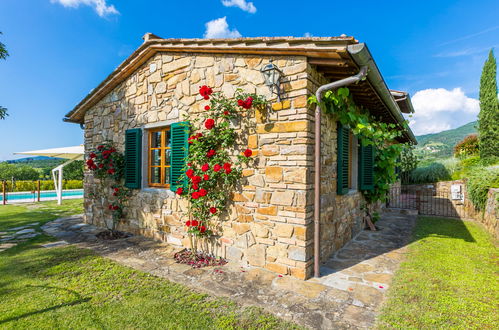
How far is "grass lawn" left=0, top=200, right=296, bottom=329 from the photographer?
8.44ft

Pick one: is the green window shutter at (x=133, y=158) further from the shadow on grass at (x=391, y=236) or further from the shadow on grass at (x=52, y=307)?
the shadow on grass at (x=391, y=236)

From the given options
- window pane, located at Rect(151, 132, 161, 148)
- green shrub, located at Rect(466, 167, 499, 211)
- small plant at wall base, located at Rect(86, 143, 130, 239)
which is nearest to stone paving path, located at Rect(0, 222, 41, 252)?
small plant at wall base, located at Rect(86, 143, 130, 239)

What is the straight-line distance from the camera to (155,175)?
5.79 meters

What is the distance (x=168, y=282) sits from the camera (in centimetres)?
350

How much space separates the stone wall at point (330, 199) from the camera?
4.13 meters

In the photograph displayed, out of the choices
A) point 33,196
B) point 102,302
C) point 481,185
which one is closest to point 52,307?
point 102,302

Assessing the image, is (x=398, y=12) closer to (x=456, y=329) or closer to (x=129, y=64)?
(x=129, y=64)

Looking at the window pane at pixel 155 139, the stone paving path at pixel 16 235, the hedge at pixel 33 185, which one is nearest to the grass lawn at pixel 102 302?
the stone paving path at pixel 16 235

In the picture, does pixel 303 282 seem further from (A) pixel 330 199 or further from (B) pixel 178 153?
(B) pixel 178 153

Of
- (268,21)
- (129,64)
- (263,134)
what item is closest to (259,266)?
(263,134)

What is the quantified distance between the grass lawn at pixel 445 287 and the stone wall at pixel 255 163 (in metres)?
1.28

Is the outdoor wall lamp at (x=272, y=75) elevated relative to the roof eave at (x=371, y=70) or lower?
lower

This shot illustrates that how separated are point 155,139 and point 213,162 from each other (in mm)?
2246

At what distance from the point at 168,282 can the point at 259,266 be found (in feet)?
4.70
